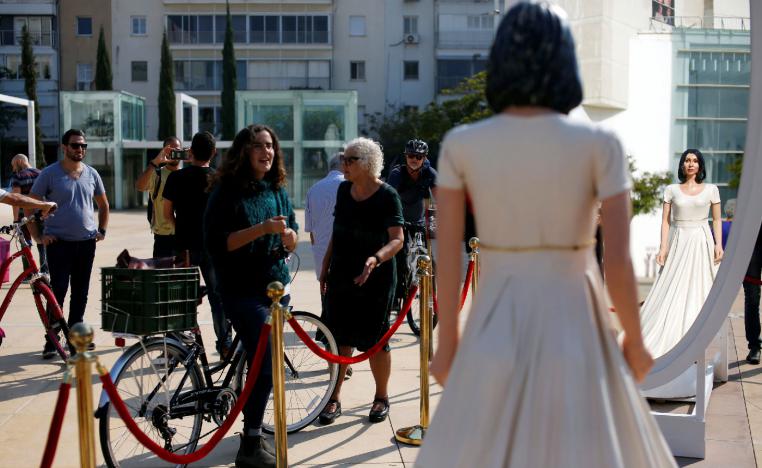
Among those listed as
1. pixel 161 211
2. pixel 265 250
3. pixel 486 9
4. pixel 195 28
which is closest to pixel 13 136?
pixel 195 28

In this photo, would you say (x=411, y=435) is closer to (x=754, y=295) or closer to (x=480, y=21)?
(x=754, y=295)

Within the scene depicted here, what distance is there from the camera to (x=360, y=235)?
6.06 metres

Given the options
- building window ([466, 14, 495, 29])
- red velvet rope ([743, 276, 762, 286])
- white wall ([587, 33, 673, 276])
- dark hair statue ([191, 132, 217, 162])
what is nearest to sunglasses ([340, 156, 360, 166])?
white wall ([587, 33, 673, 276])

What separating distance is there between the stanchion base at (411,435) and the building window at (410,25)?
173 ft

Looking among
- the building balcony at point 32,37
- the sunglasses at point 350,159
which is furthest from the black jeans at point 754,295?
the building balcony at point 32,37

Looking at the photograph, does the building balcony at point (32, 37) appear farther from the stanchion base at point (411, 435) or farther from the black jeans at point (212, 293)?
the stanchion base at point (411, 435)

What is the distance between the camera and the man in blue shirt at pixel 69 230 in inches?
309

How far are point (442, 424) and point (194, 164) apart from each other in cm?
510

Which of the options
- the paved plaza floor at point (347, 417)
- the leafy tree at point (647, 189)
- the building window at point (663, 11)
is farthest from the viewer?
the leafy tree at point (647, 189)

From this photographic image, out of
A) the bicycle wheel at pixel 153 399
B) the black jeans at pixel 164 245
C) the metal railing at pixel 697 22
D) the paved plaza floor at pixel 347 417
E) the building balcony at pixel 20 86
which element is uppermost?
the building balcony at pixel 20 86

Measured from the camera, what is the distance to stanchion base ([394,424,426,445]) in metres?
5.69

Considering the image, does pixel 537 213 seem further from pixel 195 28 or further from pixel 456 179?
pixel 195 28

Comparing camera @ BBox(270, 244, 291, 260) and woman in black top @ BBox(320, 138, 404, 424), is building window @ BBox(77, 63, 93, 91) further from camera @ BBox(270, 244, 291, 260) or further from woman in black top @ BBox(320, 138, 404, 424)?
camera @ BBox(270, 244, 291, 260)

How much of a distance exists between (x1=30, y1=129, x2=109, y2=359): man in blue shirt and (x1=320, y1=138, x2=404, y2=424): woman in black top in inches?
107
